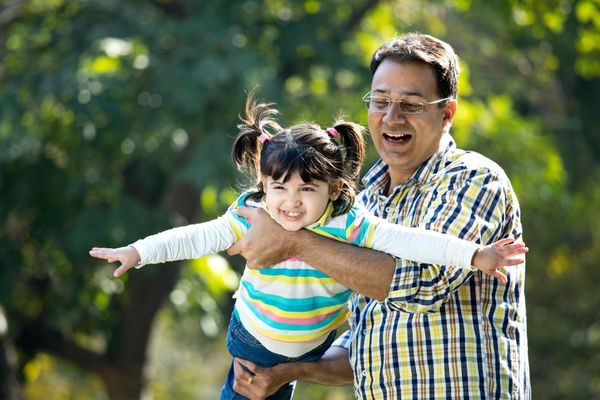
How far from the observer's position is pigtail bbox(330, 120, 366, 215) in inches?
118

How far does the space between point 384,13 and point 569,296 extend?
5239 millimetres

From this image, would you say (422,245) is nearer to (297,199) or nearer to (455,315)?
(455,315)

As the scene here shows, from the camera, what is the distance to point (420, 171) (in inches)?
123

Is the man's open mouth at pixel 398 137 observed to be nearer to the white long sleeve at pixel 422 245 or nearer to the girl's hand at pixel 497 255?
the white long sleeve at pixel 422 245

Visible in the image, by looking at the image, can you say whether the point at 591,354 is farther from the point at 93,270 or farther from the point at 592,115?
the point at 93,270

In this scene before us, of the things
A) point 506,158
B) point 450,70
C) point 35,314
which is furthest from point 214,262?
point 450,70

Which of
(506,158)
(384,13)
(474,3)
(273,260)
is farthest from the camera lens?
(384,13)

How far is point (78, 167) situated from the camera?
32.6ft

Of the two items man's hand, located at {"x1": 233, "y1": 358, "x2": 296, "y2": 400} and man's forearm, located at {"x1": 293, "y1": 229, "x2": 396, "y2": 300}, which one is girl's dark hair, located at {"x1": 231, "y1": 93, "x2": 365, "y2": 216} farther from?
man's hand, located at {"x1": 233, "y1": 358, "x2": 296, "y2": 400}

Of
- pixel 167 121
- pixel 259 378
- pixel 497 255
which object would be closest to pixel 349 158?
pixel 497 255

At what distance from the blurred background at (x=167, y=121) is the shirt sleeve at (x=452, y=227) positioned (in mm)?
4655

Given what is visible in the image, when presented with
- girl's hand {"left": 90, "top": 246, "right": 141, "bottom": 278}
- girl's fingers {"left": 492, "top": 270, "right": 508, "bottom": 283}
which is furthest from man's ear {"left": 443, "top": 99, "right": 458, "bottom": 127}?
girl's hand {"left": 90, "top": 246, "right": 141, "bottom": 278}

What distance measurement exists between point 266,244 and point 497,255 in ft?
2.12

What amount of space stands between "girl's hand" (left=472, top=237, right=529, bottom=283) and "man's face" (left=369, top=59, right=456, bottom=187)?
546 mm
